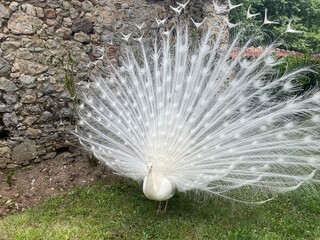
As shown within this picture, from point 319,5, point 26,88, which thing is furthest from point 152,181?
point 319,5

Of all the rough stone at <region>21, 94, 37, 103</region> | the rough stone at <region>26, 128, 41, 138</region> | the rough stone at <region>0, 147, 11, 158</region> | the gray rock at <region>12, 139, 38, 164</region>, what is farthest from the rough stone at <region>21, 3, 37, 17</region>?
the rough stone at <region>0, 147, 11, 158</region>

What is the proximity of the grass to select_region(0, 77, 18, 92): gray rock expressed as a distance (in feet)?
4.76

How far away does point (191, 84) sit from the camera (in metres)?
4.58

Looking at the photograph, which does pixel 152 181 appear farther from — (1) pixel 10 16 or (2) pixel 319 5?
(2) pixel 319 5

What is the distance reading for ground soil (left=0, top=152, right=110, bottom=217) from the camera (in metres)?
5.15

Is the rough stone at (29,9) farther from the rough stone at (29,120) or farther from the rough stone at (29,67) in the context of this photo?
the rough stone at (29,120)

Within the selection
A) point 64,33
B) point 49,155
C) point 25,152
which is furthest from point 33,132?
point 64,33

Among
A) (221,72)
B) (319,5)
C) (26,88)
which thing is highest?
(221,72)

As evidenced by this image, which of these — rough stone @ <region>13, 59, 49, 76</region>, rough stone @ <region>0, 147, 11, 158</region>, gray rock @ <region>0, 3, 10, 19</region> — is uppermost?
gray rock @ <region>0, 3, 10, 19</region>

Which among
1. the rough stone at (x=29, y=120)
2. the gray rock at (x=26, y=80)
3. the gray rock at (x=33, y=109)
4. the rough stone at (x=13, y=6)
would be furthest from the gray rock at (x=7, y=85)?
the rough stone at (x=13, y=6)

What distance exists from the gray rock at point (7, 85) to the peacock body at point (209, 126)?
3.84ft

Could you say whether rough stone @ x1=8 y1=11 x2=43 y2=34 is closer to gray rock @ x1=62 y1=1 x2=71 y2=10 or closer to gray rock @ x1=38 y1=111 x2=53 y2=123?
gray rock @ x1=62 y1=1 x2=71 y2=10

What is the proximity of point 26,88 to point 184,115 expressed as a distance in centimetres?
225

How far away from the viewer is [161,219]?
4.50m
